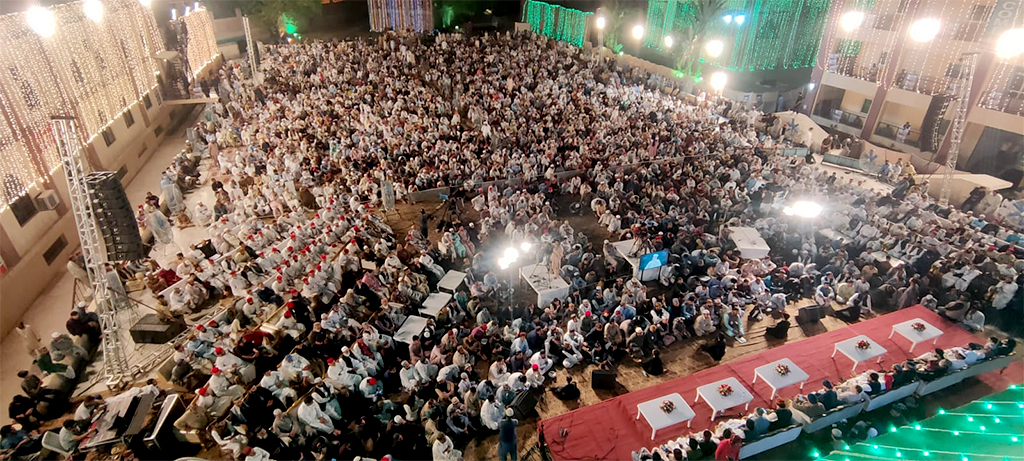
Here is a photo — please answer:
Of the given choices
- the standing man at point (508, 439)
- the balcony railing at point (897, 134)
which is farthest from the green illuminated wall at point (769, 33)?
the standing man at point (508, 439)

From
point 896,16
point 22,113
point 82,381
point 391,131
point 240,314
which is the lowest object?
point 82,381

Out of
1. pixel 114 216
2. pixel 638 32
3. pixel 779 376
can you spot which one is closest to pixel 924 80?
pixel 638 32

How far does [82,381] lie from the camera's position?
367 inches

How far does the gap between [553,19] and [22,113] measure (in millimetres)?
32583

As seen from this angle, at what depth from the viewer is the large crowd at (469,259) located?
332 inches

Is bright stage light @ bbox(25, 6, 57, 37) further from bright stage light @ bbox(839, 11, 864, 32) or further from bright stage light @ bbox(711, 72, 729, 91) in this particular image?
bright stage light @ bbox(839, 11, 864, 32)

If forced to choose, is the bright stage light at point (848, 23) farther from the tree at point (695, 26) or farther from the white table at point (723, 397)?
the white table at point (723, 397)

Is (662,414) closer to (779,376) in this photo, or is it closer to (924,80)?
(779,376)

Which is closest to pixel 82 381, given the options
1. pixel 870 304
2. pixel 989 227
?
pixel 870 304

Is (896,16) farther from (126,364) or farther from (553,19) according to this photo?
(126,364)

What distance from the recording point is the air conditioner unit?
41.7ft

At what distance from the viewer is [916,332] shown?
31.8 feet

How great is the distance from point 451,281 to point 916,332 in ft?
31.1

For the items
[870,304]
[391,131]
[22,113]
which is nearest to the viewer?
[870,304]
